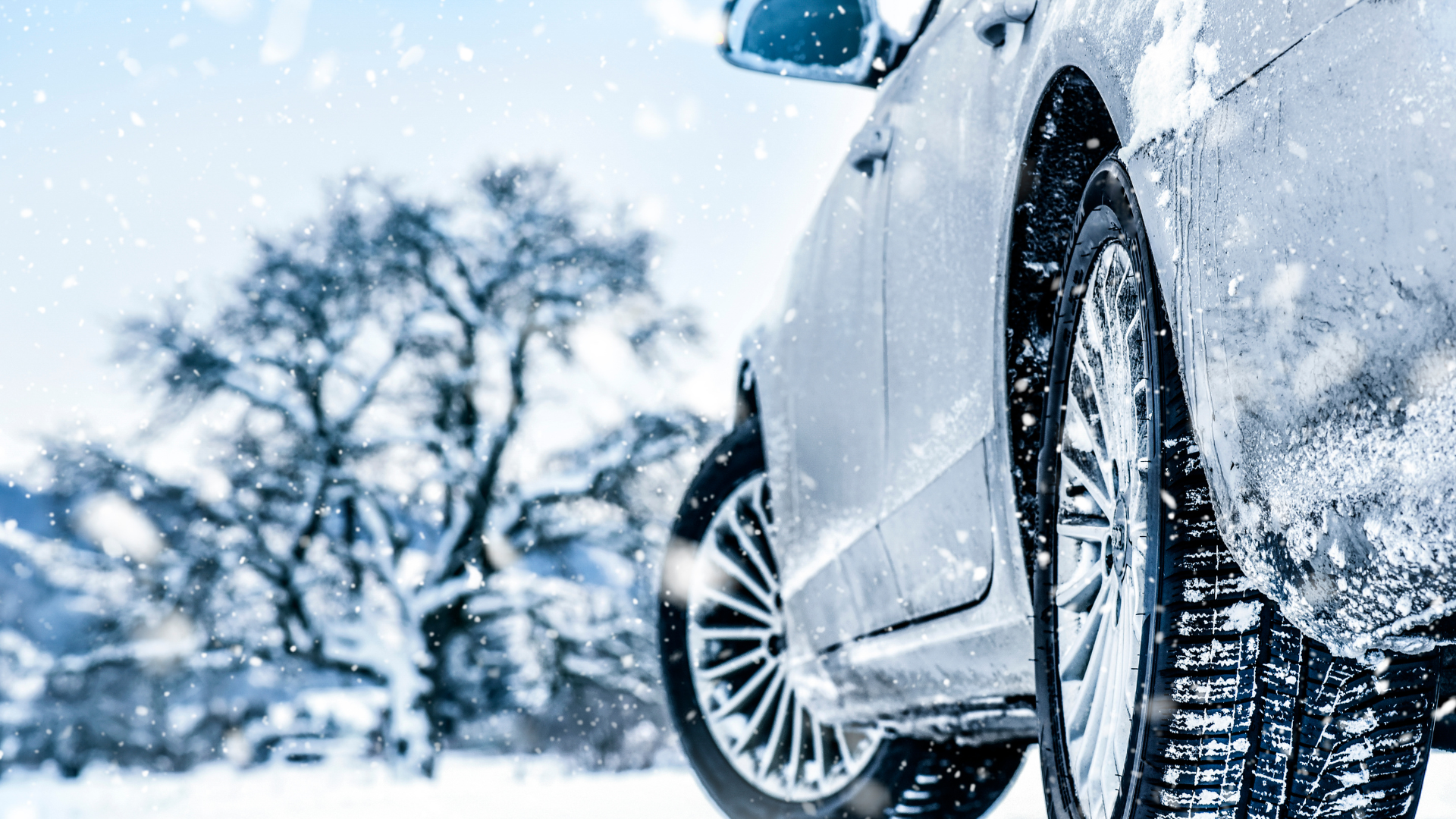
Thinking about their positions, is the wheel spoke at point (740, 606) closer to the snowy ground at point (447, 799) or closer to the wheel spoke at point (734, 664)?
the wheel spoke at point (734, 664)

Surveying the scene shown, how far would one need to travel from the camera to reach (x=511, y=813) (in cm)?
343

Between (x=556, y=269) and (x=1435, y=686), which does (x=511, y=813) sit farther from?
(x=556, y=269)

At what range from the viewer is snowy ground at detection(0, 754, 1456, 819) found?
2896 mm

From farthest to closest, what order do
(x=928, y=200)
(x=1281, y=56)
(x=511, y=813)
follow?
(x=511, y=813), (x=928, y=200), (x=1281, y=56)

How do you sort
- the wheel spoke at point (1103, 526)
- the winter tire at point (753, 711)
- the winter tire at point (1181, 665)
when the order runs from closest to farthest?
the winter tire at point (1181, 665), the wheel spoke at point (1103, 526), the winter tire at point (753, 711)

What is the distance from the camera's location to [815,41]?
230cm

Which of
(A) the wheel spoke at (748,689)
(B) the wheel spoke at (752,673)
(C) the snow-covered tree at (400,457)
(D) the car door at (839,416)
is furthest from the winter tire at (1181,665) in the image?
(C) the snow-covered tree at (400,457)

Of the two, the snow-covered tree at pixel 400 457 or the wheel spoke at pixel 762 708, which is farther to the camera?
the snow-covered tree at pixel 400 457

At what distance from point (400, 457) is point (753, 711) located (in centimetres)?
1060

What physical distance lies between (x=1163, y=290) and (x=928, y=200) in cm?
79

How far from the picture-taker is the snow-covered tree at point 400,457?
1189cm

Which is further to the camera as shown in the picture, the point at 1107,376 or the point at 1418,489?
the point at 1107,376

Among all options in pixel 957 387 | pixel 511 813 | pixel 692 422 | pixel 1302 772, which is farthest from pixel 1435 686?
pixel 692 422

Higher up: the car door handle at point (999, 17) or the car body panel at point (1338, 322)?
the car door handle at point (999, 17)
